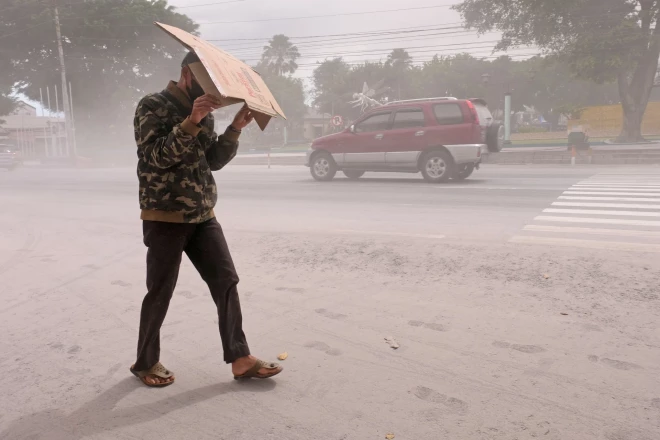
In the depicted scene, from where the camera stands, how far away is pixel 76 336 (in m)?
3.90

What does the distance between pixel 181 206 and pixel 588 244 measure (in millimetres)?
5319

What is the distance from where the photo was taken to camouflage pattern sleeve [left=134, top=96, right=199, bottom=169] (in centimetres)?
258

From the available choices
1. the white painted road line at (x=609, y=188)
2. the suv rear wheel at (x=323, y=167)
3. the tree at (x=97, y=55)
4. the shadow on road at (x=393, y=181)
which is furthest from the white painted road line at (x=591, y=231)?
the tree at (x=97, y=55)

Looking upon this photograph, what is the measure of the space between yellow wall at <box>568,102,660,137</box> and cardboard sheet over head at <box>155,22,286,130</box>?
149 ft

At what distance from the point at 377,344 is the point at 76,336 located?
2204 millimetres

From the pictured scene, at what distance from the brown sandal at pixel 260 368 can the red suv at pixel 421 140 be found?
10828 mm

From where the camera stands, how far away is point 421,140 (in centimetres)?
1355

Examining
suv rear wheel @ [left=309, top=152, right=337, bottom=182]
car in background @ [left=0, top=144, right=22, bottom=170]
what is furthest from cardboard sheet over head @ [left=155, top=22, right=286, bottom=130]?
car in background @ [left=0, top=144, right=22, bottom=170]

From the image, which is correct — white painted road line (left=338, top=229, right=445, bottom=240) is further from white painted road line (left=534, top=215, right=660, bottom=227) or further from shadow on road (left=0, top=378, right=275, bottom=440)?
shadow on road (left=0, top=378, right=275, bottom=440)

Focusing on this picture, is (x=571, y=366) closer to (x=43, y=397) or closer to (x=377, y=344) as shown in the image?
(x=377, y=344)

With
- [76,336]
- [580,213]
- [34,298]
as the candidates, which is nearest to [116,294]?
[34,298]

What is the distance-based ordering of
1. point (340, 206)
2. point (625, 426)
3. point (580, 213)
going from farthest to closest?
point (340, 206) < point (580, 213) < point (625, 426)

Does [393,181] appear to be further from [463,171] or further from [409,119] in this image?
[463,171]

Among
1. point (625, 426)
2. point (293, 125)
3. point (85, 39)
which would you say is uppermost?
point (85, 39)
